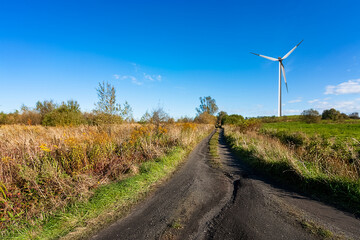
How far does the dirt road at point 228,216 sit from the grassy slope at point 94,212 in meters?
0.38

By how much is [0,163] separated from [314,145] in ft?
43.2

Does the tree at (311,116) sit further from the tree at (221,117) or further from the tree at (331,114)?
the tree at (221,117)

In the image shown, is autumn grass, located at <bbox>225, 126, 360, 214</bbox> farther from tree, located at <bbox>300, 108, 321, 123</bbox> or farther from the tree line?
tree, located at <bbox>300, 108, 321, 123</bbox>

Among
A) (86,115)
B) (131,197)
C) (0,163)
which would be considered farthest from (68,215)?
(86,115)

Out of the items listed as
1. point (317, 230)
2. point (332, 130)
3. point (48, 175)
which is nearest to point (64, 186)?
point (48, 175)

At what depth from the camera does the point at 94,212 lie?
12.3 feet

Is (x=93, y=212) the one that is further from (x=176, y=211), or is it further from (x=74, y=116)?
(x=74, y=116)

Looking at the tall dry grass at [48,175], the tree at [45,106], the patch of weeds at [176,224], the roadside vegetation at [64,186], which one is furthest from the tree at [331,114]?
the tree at [45,106]

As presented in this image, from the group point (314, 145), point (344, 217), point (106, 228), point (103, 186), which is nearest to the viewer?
point (106, 228)

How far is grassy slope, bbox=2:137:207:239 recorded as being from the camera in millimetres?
3107

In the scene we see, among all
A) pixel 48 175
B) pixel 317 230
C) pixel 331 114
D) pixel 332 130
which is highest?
pixel 331 114

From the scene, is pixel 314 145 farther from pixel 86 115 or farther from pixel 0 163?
pixel 86 115

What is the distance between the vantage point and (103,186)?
4.98 m

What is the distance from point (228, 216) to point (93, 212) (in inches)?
130
